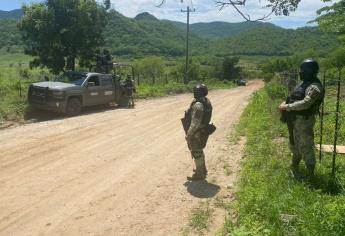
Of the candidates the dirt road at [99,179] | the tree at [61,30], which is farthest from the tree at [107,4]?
the dirt road at [99,179]

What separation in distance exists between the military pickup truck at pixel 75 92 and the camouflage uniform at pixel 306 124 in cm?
1103

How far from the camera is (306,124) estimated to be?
7379mm

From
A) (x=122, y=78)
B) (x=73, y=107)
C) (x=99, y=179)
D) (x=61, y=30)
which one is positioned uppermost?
(x=61, y=30)

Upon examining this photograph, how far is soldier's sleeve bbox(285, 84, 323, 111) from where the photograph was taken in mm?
7184

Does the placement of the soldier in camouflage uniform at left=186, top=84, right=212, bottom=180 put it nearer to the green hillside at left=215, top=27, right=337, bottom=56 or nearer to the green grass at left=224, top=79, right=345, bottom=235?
the green grass at left=224, top=79, right=345, bottom=235

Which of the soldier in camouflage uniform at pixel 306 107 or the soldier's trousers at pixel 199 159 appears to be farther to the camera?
the soldier's trousers at pixel 199 159

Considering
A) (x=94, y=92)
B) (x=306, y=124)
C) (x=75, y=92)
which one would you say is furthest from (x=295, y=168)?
(x=94, y=92)

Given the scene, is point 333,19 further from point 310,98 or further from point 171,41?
point 171,41

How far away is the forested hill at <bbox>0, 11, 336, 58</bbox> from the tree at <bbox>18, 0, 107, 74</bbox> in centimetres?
4426

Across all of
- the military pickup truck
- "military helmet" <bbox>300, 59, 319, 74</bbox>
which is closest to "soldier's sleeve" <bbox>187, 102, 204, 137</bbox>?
"military helmet" <bbox>300, 59, 319, 74</bbox>

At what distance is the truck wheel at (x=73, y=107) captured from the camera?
17.3 m

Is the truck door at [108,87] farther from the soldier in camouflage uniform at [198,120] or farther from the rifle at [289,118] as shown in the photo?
the rifle at [289,118]

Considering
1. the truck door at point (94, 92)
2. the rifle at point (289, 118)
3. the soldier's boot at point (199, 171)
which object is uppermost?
the rifle at point (289, 118)

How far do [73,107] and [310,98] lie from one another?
39.3ft
